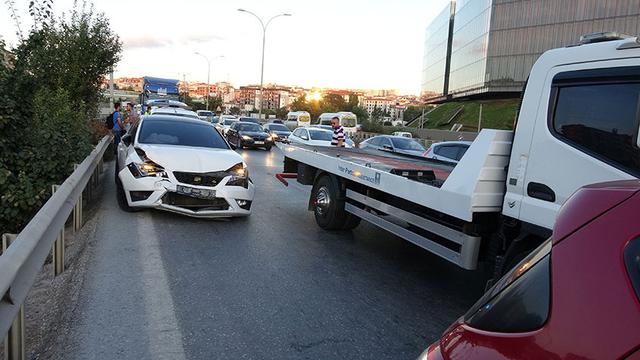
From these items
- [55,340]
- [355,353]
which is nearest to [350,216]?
[355,353]

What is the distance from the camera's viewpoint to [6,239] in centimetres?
387

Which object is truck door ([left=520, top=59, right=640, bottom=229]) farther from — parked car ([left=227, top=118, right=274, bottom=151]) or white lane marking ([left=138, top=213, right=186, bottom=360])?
parked car ([left=227, top=118, right=274, bottom=151])

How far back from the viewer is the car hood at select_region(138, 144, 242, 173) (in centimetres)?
801

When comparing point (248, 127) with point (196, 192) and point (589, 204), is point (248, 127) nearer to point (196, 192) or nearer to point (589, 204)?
point (196, 192)

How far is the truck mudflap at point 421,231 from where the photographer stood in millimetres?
4770

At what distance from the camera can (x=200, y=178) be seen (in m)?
8.00

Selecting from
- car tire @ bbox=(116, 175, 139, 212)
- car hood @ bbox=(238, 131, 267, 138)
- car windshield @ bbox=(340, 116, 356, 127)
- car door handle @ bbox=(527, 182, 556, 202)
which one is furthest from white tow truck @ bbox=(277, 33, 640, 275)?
car windshield @ bbox=(340, 116, 356, 127)

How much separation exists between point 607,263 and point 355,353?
2.82 metres

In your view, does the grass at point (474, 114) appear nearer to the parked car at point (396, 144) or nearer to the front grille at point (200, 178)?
the parked car at point (396, 144)

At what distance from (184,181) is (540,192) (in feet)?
17.1

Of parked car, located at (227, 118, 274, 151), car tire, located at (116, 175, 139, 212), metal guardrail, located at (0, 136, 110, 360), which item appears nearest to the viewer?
metal guardrail, located at (0, 136, 110, 360)

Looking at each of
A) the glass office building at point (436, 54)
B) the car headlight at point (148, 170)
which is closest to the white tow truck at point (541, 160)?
the car headlight at point (148, 170)

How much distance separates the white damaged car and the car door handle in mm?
4827

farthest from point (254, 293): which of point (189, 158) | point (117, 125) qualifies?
point (117, 125)
